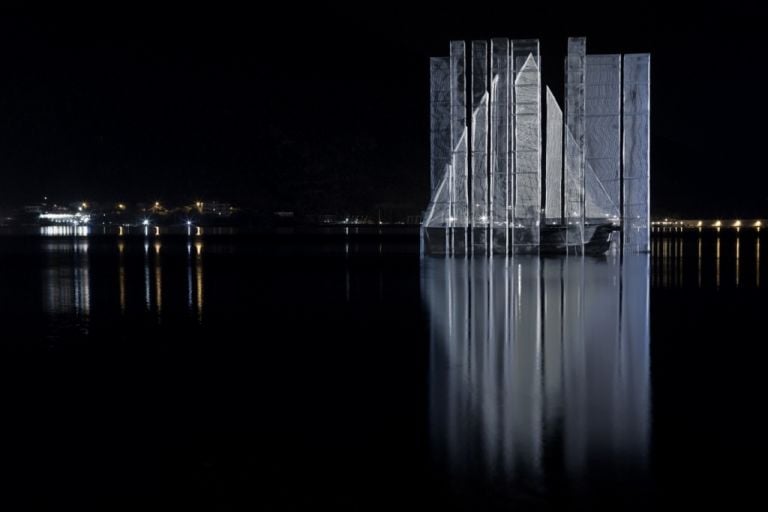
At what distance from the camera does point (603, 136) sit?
26.8 metres

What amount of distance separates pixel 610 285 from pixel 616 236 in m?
14.3

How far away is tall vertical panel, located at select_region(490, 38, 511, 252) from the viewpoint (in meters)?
24.7

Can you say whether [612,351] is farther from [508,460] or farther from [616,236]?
[616,236]

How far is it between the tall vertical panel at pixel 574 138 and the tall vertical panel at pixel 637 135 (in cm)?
149

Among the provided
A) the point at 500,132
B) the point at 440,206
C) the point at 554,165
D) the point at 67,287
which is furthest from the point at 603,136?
the point at 67,287

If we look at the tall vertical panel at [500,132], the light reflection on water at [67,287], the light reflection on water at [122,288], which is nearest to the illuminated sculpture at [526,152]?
the tall vertical panel at [500,132]

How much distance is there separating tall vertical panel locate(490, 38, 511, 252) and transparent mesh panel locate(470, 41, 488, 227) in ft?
0.91

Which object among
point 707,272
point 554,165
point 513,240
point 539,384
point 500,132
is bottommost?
point 707,272

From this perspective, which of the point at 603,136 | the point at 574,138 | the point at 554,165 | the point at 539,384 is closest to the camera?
the point at 539,384

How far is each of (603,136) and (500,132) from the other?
11.2ft

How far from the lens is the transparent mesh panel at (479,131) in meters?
25.3

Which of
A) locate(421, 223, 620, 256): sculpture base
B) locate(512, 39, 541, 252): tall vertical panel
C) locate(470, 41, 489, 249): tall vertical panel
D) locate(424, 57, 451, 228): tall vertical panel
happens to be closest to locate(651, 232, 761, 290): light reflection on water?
locate(421, 223, 620, 256): sculpture base

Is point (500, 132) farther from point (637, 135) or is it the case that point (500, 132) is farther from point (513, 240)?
point (637, 135)

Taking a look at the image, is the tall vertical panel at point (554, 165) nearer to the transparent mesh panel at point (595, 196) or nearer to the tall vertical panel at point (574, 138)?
the transparent mesh panel at point (595, 196)
